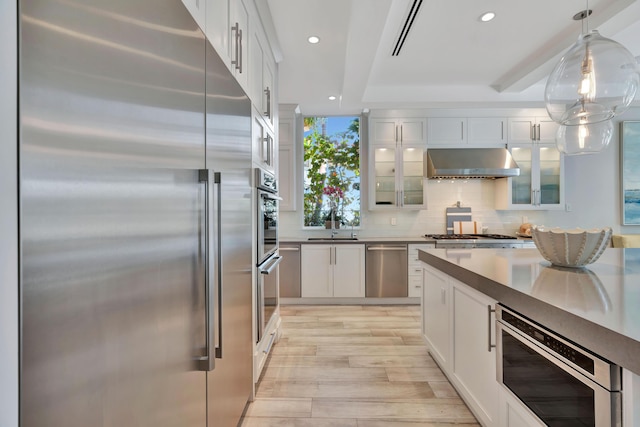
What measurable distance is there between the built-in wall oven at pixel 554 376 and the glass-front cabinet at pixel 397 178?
3.09m

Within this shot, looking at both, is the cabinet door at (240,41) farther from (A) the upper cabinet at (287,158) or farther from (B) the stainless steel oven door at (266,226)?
(A) the upper cabinet at (287,158)

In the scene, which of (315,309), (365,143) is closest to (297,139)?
(365,143)

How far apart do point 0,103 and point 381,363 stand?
2710 mm

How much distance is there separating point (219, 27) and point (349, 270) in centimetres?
334

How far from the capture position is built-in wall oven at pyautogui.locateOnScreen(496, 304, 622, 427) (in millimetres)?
894

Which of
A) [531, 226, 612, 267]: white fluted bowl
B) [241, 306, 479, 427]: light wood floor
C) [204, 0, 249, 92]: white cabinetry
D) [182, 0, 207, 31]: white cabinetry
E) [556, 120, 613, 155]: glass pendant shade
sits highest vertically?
[204, 0, 249, 92]: white cabinetry

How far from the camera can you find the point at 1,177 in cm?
48

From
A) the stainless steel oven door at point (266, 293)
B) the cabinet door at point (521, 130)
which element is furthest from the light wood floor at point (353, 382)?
the cabinet door at point (521, 130)

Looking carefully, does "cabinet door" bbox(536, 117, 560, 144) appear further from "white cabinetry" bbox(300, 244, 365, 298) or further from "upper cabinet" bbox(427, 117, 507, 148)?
"white cabinetry" bbox(300, 244, 365, 298)

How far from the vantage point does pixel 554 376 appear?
1124mm

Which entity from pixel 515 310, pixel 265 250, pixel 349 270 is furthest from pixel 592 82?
pixel 349 270

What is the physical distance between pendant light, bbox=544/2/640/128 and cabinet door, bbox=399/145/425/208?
8.05 feet

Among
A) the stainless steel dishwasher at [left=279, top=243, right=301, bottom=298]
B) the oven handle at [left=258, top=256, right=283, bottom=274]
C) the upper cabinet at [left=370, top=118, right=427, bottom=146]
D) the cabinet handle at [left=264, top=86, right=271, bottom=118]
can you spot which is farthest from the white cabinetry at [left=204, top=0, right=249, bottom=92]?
the upper cabinet at [left=370, top=118, right=427, bottom=146]

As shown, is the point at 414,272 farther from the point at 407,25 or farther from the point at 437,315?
the point at 407,25
